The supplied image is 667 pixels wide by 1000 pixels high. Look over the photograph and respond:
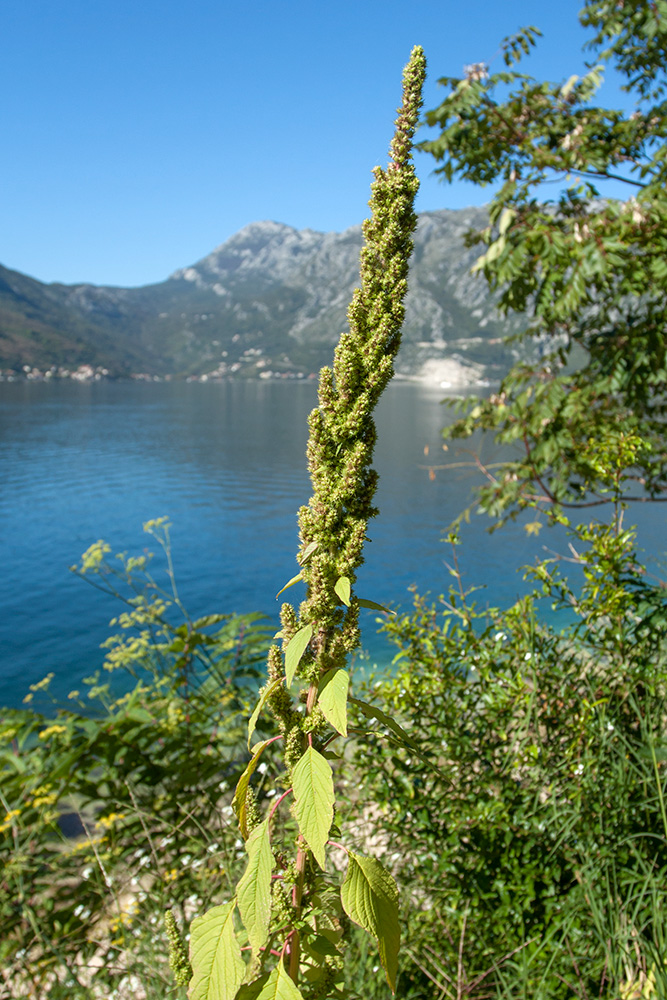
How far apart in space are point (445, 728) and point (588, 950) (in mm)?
1113

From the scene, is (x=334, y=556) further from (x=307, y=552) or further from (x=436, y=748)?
(x=436, y=748)

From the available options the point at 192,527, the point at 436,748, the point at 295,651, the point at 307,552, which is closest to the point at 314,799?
the point at 295,651

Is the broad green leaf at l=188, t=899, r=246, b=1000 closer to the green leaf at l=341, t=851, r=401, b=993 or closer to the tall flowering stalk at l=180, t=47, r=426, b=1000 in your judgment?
the tall flowering stalk at l=180, t=47, r=426, b=1000

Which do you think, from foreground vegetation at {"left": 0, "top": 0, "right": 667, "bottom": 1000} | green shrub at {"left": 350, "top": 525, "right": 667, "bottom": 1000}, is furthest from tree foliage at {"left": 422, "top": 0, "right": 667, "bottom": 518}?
green shrub at {"left": 350, "top": 525, "right": 667, "bottom": 1000}

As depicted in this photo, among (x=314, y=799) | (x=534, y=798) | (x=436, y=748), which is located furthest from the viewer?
(x=436, y=748)

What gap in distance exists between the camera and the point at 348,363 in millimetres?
1589

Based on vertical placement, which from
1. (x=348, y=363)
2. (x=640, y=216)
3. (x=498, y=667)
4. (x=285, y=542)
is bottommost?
(x=285, y=542)

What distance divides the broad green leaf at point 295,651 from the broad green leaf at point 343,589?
0.12 meters

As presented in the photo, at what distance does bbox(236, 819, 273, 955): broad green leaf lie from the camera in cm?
136

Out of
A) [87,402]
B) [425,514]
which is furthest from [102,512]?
[87,402]

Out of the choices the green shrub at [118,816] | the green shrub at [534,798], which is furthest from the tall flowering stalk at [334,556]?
the green shrub at [118,816]

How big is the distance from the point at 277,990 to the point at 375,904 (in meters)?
0.31

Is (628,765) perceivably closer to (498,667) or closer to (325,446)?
(498,667)

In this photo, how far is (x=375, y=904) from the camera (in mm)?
1447
